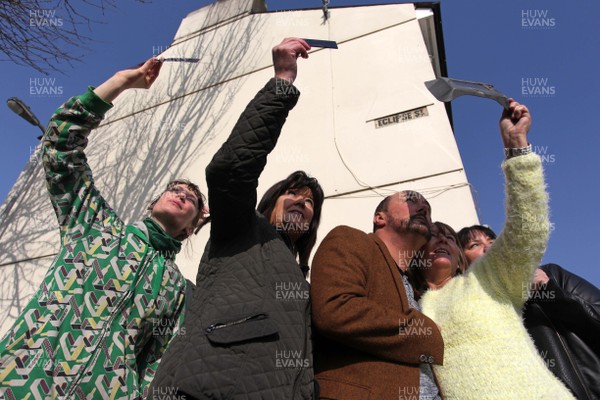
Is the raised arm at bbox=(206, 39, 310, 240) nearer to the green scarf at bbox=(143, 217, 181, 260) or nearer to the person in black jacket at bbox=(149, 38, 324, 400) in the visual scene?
the person in black jacket at bbox=(149, 38, 324, 400)

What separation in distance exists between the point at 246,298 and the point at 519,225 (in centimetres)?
101

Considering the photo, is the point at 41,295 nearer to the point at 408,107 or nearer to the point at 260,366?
the point at 260,366

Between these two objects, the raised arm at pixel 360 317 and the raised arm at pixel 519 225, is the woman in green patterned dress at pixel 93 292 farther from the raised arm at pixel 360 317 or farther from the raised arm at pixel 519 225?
the raised arm at pixel 519 225

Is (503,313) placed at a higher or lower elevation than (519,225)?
lower

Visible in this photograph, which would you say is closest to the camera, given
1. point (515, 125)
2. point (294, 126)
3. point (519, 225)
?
point (519, 225)

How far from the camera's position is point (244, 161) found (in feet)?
4.09

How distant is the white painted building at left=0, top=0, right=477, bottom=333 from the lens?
3.49m

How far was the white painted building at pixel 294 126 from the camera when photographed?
3.49 m

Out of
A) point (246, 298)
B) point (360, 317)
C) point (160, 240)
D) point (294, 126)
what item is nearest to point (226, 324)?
point (246, 298)

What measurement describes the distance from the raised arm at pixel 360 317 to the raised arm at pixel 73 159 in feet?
2.86

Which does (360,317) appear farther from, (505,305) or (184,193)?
(184,193)

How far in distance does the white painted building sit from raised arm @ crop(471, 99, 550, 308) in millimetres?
1454

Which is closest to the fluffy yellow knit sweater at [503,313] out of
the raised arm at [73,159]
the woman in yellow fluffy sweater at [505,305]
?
the woman in yellow fluffy sweater at [505,305]

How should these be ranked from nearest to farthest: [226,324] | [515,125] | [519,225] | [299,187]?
[226,324], [519,225], [515,125], [299,187]
